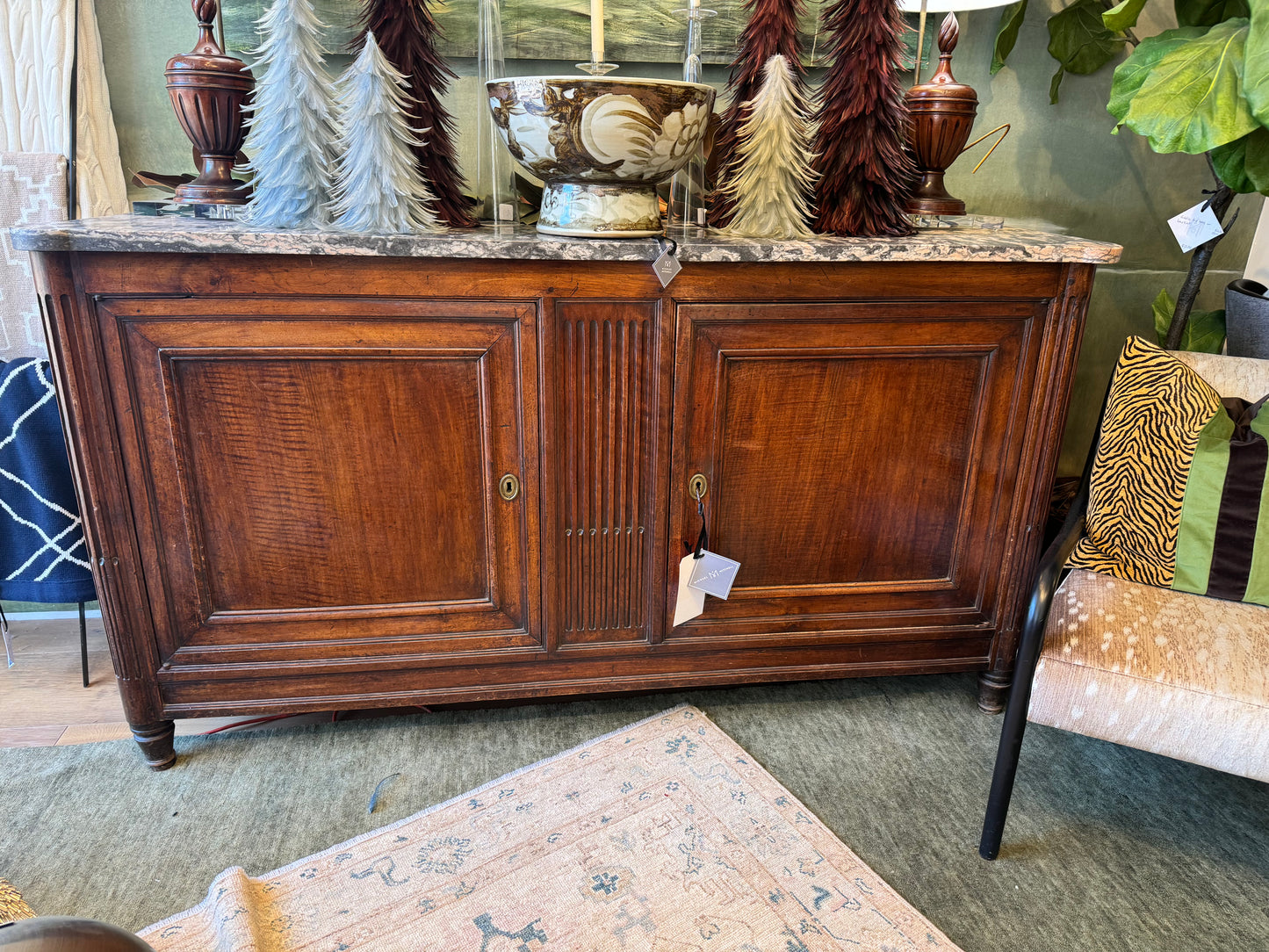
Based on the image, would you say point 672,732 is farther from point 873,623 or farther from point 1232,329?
point 1232,329

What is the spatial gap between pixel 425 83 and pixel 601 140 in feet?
1.14

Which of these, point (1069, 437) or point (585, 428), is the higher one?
point (585, 428)

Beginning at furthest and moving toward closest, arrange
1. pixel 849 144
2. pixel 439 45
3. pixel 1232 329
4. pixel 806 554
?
pixel 1232 329, pixel 439 45, pixel 806 554, pixel 849 144

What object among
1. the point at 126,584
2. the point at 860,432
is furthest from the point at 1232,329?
the point at 126,584

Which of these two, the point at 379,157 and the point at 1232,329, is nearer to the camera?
the point at 379,157

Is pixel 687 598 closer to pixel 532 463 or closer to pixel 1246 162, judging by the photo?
pixel 532 463

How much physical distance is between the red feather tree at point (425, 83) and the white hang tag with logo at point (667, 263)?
38 cm

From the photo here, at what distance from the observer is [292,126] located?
1.24 metres

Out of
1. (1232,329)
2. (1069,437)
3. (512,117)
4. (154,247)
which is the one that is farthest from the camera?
(1069,437)

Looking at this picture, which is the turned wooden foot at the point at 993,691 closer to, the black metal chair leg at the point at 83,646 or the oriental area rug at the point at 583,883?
the oriental area rug at the point at 583,883

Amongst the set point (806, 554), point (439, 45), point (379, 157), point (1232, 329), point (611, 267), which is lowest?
point (806, 554)

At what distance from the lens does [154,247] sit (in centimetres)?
116

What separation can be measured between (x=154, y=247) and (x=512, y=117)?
1.81ft

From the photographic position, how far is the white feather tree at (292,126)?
1.22 metres
